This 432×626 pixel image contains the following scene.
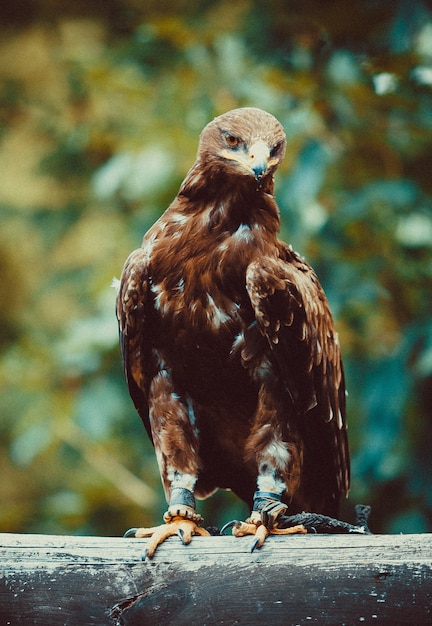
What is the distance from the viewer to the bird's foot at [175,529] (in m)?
1.87

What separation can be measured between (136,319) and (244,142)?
0.48m

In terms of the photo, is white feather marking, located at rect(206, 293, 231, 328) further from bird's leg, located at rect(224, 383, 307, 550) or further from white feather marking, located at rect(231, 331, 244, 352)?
bird's leg, located at rect(224, 383, 307, 550)

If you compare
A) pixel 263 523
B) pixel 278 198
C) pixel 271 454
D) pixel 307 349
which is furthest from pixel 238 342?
pixel 278 198

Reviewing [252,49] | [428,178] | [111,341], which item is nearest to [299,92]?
[252,49]

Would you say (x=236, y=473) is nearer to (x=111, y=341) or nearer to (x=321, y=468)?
(x=321, y=468)

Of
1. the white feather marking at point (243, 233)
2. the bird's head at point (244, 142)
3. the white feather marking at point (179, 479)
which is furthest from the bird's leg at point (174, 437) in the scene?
the bird's head at point (244, 142)

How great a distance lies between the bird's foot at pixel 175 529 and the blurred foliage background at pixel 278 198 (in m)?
1.02

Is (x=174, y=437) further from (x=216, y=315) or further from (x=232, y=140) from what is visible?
(x=232, y=140)

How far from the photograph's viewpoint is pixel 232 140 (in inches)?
78.3

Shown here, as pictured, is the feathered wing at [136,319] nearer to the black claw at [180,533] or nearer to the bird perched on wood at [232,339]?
the bird perched on wood at [232,339]

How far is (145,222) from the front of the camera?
329 cm

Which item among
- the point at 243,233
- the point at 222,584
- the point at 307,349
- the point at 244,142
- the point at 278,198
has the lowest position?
the point at 222,584

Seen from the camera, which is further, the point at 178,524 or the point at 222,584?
the point at 178,524

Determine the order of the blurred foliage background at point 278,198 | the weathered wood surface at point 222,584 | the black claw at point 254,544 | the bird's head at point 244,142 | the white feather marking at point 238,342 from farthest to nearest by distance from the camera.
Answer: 1. the blurred foliage background at point 278,198
2. the white feather marking at point 238,342
3. the bird's head at point 244,142
4. the black claw at point 254,544
5. the weathered wood surface at point 222,584
